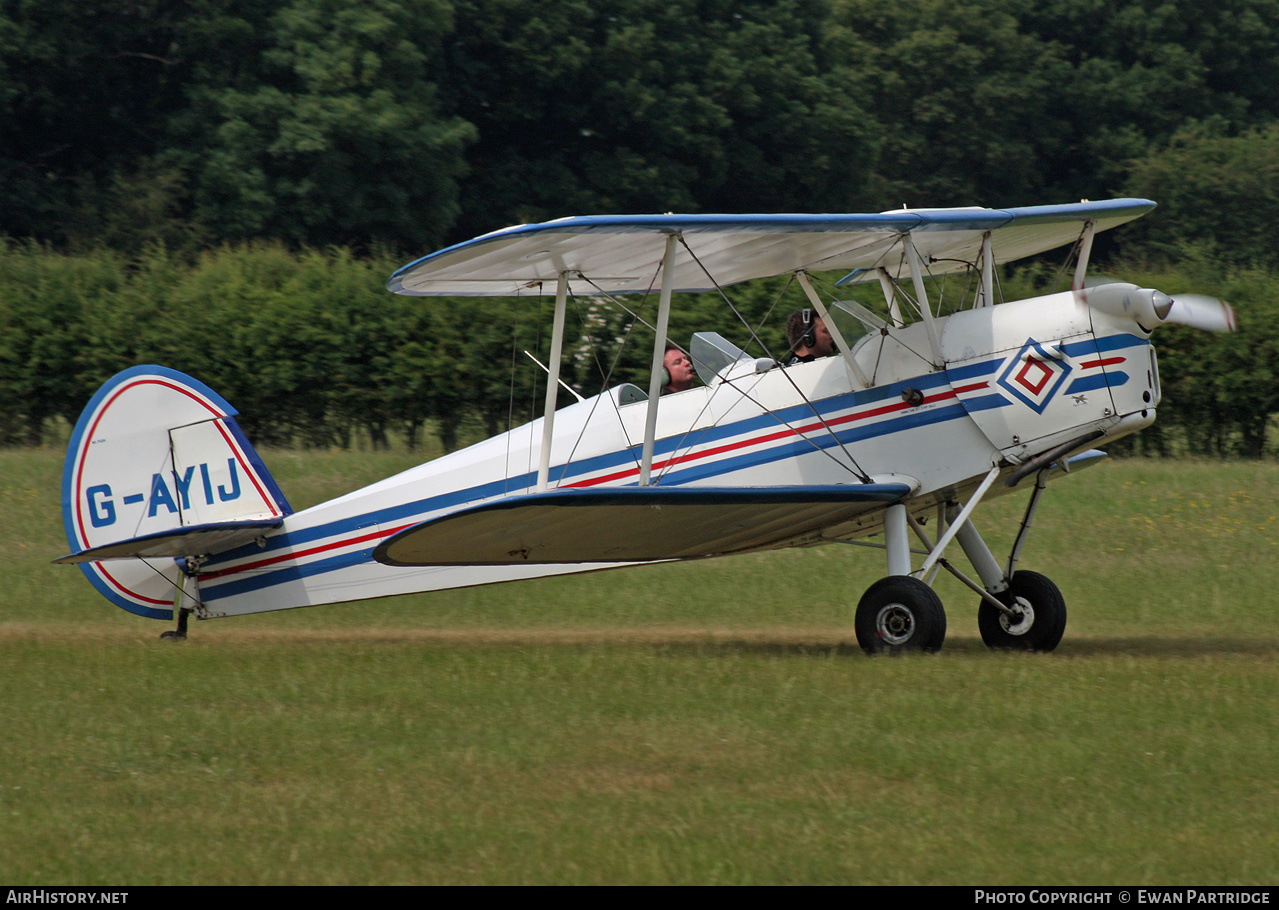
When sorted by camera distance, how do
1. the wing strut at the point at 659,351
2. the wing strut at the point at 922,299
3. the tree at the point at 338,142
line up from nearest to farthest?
the wing strut at the point at 659,351, the wing strut at the point at 922,299, the tree at the point at 338,142

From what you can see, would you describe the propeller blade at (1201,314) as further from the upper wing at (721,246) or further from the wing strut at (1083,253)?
the upper wing at (721,246)

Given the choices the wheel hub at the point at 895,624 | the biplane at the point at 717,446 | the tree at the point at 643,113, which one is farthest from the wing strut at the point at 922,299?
the tree at the point at 643,113

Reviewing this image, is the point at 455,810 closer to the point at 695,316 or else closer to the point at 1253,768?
the point at 1253,768

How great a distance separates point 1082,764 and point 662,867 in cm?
198

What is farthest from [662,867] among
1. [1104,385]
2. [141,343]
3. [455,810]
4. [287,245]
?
[287,245]

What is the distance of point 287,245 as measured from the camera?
1090 inches

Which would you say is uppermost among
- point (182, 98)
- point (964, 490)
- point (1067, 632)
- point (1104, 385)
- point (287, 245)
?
point (182, 98)

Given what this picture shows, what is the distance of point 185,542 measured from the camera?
368 inches

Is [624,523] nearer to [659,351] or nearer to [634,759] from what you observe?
[659,351]

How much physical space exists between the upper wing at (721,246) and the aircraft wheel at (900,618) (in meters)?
2.02

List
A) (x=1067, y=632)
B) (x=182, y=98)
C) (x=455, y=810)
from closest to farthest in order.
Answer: (x=455, y=810) → (x=1067, y=632) → (x=182, y=98)

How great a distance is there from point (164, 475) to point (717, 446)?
371 centimetres

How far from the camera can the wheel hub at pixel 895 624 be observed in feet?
26.2

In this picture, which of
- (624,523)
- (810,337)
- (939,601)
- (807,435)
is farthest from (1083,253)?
(624,523)
